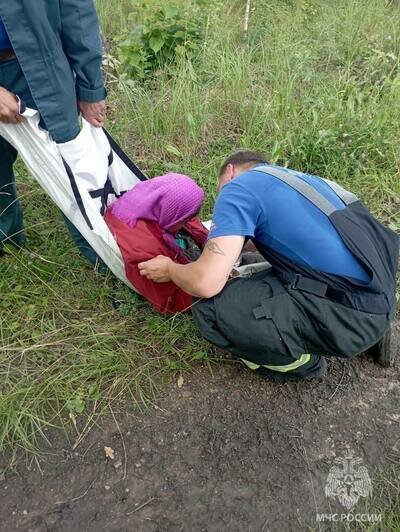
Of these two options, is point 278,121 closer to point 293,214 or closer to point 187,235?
point 187,235

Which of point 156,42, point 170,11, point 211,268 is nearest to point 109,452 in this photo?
point 211,268

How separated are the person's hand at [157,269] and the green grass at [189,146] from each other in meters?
0.28

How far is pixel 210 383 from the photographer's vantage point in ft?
7.29

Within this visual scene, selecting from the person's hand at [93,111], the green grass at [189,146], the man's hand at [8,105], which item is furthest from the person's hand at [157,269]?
the man's hand at [8,105]

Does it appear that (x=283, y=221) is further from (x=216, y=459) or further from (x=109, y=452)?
(x=109, y=452)

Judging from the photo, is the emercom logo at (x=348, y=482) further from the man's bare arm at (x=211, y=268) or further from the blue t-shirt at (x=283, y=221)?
the man's bare arm at (x=211, y=268)

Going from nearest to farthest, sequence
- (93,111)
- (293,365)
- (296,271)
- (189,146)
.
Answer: (296,271)
(293,365)
(93,111)
(189,146)

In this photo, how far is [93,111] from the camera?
2.23 metres

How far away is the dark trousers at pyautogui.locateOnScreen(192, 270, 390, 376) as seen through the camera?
1.90m

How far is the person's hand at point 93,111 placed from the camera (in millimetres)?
2215

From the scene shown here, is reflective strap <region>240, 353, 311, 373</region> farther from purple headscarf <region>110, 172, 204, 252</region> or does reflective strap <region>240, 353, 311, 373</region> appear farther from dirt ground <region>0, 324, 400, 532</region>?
purple headscarf <region>110, 172, 204, 252</region>

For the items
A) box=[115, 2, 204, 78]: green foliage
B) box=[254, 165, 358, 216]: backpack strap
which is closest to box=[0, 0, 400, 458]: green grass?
box=[115, 2, 204, 78]: green foliage

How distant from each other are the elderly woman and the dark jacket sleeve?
463 millimetres

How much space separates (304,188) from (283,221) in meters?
0.15
